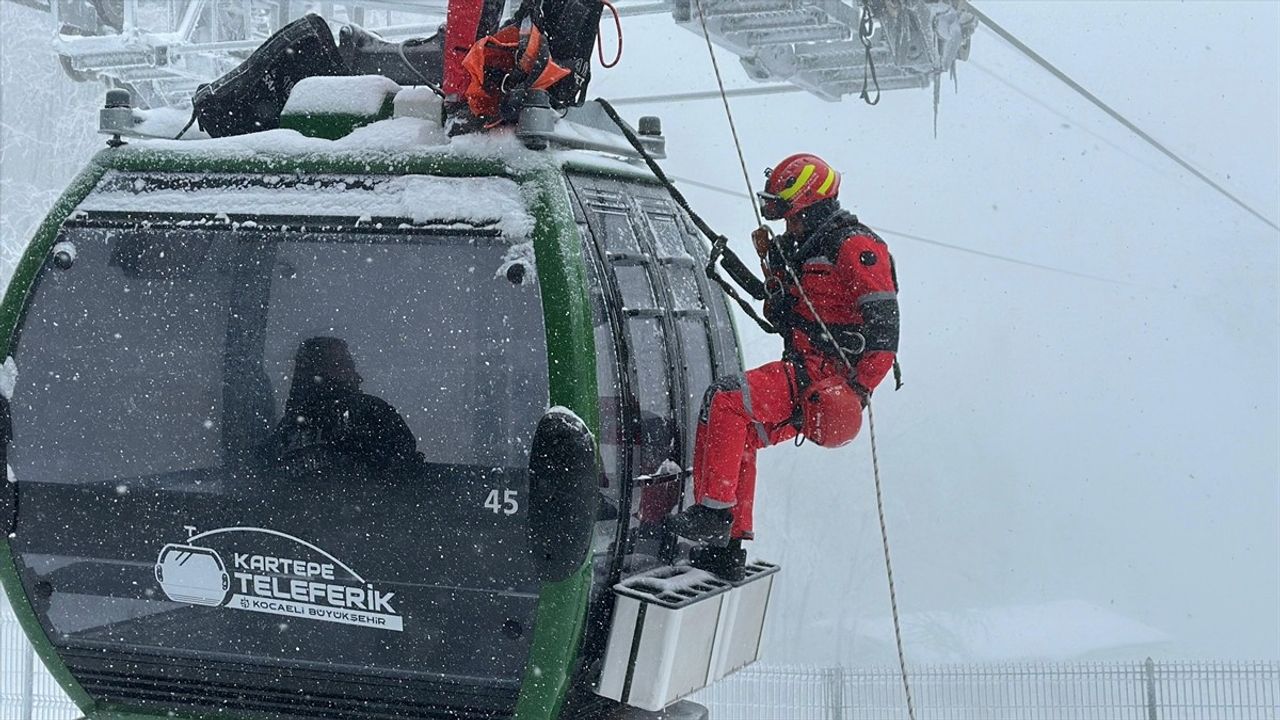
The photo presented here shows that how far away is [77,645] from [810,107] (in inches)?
1856

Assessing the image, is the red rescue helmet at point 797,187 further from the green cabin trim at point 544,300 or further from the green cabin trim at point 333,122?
the green cabin trim at point 333,122

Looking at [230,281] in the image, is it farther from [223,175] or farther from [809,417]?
[809,417]

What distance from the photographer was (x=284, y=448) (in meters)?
4.03

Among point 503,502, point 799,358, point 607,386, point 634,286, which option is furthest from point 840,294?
point 503,502

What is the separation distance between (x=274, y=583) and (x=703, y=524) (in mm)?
1266

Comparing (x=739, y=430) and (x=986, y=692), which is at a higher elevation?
(x=739, y=430)

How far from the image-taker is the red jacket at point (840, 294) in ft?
14.9

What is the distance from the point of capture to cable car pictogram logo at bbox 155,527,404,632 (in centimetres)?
398

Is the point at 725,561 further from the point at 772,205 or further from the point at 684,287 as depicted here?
the point at 772,205

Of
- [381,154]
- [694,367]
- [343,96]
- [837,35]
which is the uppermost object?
[837,35]

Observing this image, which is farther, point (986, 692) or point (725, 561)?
point (986, 692)

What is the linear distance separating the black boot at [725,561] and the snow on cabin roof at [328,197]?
50.0 inches

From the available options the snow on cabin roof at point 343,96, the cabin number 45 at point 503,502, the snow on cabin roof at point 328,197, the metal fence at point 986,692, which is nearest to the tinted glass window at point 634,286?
A: the snow on cabin roof at point 328,197

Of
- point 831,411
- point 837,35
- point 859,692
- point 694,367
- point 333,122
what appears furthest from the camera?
point 859,692
